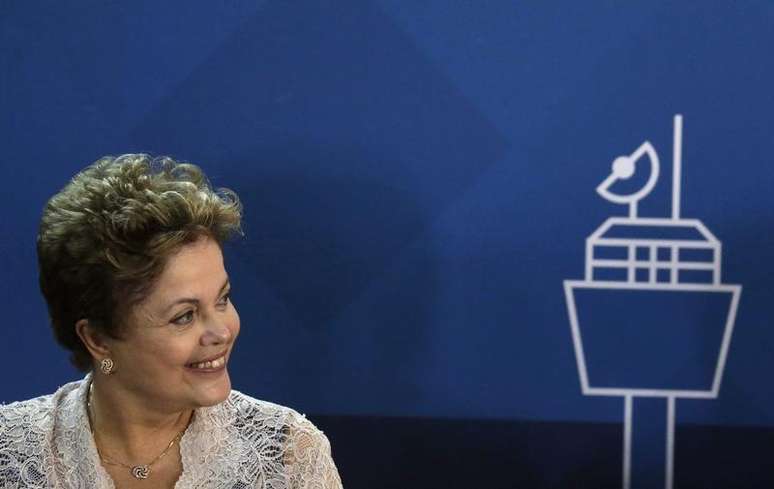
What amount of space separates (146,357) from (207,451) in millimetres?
244

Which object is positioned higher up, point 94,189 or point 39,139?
point 39,139

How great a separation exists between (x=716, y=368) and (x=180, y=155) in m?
1.40

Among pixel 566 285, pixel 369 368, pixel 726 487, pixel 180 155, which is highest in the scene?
pixel 180 155

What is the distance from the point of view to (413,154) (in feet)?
9.34

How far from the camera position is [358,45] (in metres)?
2.84

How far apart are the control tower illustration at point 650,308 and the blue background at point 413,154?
0.10 feet

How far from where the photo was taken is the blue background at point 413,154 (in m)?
2.78

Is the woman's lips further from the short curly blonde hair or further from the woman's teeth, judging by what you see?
the short curly blonde hair

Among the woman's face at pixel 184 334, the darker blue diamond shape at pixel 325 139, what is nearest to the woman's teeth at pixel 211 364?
the woman's face at pixel 184 334

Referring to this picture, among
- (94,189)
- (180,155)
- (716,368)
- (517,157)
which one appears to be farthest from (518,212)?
(94,189)

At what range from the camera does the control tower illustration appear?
9.18 feet

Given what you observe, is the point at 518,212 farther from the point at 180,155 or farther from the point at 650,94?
the point at 180,155

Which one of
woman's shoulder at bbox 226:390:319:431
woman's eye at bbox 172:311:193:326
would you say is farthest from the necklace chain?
woman's eye at bbox 172:311:193:326

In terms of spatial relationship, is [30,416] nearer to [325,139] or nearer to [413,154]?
[325,139]
